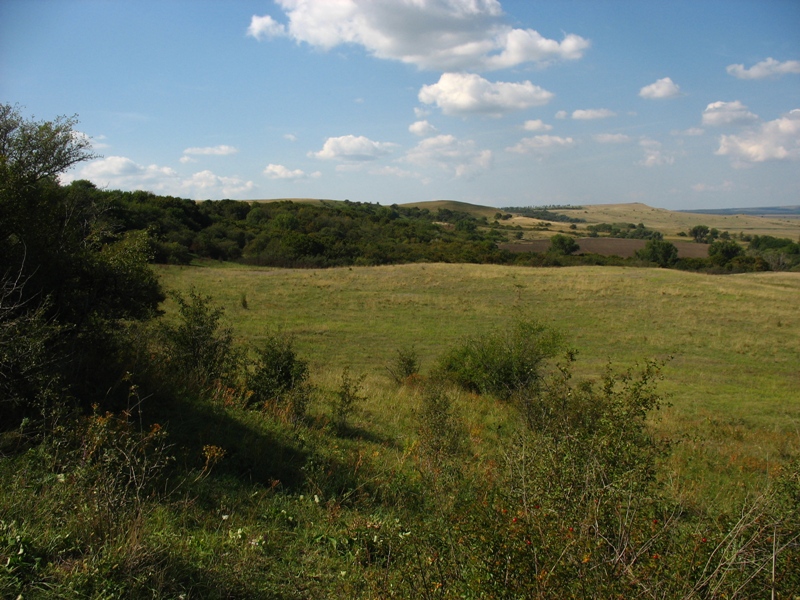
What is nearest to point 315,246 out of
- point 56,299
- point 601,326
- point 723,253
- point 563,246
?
point 563,246

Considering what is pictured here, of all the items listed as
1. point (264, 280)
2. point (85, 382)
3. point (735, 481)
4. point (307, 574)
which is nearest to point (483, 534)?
point (307, 574)

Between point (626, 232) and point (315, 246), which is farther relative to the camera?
point (626, 232)

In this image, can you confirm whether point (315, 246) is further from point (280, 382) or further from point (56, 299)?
point (56, 299)

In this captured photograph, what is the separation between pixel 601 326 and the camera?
27.6 meters

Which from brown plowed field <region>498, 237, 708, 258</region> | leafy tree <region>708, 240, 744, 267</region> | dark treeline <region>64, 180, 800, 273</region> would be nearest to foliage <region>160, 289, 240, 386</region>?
dark treeline <region>64, 180, 800, 273</region>

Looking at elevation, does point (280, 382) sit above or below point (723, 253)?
below

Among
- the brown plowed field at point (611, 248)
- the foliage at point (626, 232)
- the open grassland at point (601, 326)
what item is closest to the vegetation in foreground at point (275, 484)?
the open grassland at point (601, 326)

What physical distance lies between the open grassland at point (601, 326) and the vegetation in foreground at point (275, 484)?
7.53 ft

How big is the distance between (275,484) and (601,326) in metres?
25.8

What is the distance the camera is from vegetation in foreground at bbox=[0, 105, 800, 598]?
2510 millimetres

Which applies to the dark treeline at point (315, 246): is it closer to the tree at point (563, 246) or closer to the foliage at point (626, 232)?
the tree at point (563, 246)

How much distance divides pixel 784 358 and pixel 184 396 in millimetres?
25152

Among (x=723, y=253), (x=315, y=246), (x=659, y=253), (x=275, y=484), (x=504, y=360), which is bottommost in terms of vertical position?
(x=504, y=360)

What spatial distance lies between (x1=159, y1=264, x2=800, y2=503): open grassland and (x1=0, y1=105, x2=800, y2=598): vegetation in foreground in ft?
7.53
